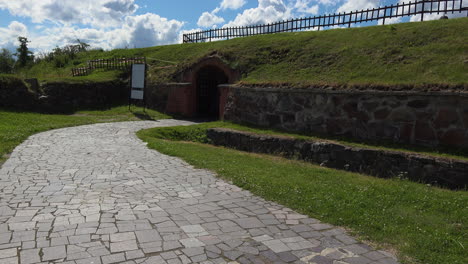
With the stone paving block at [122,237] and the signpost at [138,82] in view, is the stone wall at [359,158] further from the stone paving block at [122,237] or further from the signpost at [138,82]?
the signpost at [138,82]

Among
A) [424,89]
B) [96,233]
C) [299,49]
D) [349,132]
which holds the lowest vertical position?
[96,233]

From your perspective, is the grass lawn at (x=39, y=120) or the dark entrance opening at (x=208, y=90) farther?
the dark entrance opening at (x=208, y=90)

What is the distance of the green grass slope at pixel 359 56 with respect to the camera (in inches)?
388

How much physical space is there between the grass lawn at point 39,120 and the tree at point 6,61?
1469cm

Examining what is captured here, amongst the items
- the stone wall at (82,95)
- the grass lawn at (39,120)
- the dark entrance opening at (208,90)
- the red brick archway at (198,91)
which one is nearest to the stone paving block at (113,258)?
the grass lawn at (39,120)

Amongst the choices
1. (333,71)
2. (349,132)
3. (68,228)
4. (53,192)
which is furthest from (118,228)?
(333,71)

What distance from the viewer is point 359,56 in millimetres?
12078

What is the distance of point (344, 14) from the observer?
59.4 feet

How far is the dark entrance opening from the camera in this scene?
59.8 ft

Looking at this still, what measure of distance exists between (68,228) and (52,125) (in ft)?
33.4

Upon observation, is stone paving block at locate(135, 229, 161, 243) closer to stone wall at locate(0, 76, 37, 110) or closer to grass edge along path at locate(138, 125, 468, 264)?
grass edge along path at locate(138, 125, 468, 264)

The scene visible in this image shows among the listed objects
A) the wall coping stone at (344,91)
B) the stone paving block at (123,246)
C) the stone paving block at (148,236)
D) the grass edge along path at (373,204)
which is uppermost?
the wall coping stone at (344,91)

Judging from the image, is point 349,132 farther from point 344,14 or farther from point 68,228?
point 344,14

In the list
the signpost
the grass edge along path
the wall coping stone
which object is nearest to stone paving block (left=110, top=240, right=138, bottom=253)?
the grass edge along path
